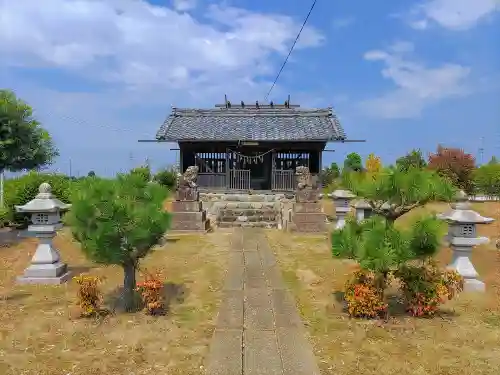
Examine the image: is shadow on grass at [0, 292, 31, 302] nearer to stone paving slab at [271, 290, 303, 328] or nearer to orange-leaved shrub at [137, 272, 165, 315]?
orange-leaved shrub at [137, 272, 165, 315]

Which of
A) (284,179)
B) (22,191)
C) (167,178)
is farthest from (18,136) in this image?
(167,178)

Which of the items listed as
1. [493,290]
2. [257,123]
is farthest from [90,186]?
[257,123]

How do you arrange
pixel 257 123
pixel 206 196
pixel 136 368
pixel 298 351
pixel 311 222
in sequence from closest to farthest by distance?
pixel 136 368
pixel 298 351
pixel 311 222
pixel 206 196
pixel 257 123

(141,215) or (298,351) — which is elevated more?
(141,215)

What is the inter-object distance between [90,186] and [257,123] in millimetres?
16250

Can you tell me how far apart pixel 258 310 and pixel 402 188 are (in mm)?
2538

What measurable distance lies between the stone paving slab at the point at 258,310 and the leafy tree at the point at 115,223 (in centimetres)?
163

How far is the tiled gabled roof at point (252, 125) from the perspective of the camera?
63.4 ft

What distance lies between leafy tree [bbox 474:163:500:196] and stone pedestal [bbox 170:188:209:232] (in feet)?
50.0

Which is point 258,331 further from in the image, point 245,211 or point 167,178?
point 167,178

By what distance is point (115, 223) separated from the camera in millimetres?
5426

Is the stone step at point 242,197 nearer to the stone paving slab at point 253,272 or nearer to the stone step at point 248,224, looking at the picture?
the stone step at point 248,224

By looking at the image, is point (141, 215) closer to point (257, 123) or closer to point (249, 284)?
point (249, 284)

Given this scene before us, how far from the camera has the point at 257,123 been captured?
70.1ft
